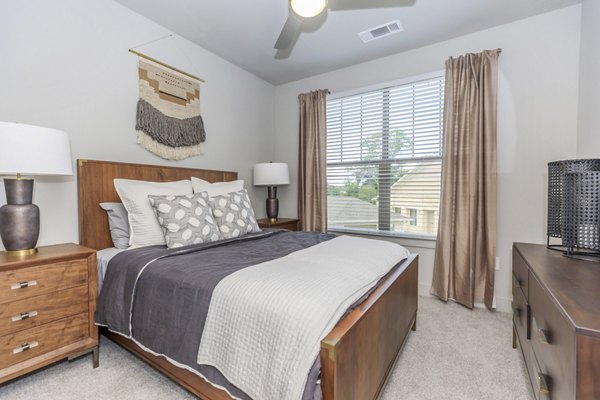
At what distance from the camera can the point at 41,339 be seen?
5.32 feet

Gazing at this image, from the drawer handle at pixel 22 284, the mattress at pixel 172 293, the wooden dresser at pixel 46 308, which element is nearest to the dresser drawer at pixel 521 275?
the mattress at pixel 172 293

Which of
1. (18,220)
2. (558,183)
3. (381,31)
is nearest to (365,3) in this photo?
(381,31)

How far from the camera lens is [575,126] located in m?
2.42

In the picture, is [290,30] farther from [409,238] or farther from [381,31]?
[409,238]

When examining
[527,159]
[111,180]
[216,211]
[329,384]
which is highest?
[527,159]

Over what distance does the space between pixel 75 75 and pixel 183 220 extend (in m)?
1.41

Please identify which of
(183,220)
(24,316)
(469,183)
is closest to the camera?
(24,316)

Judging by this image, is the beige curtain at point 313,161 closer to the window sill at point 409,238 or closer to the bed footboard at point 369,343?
the window sill at point 409,238

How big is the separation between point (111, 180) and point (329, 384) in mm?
2304

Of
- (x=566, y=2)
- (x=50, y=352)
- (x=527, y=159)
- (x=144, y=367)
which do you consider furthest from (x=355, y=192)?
(x=50, y=352)

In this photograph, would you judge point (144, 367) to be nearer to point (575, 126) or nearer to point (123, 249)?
point (123, 249)

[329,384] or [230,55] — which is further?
[230,55]

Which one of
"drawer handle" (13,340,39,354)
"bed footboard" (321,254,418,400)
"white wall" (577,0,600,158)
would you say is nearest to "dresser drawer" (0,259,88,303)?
"drawer handle" (13,340,39,354)

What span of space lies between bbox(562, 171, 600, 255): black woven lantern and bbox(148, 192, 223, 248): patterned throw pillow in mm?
2232
